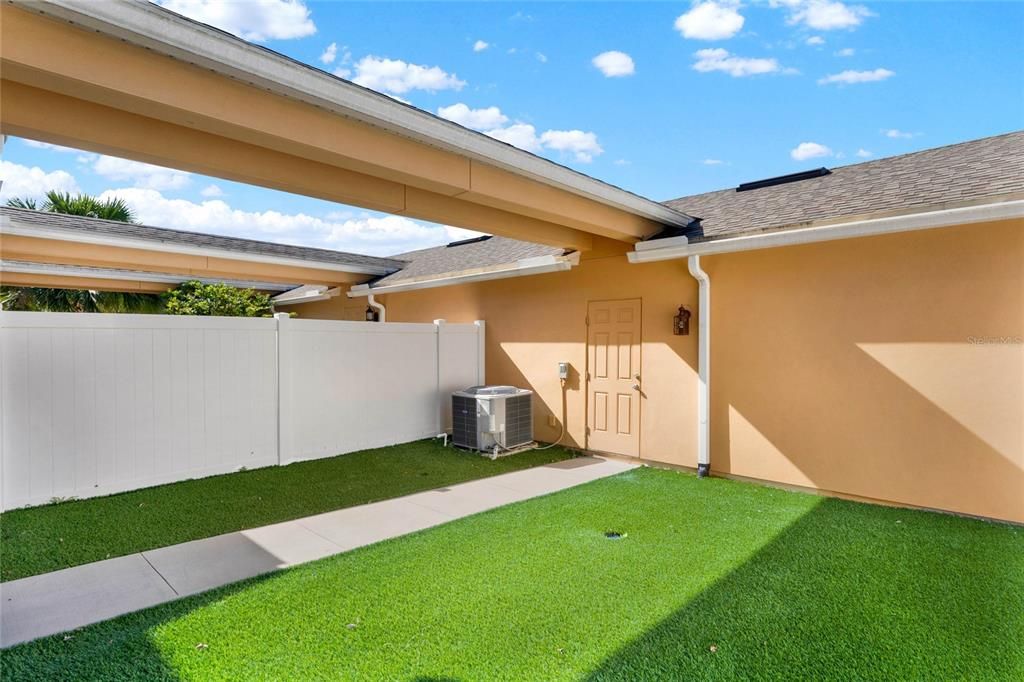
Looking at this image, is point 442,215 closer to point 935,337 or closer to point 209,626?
point 209,626

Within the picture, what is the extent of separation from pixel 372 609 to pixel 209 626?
889 millimetres

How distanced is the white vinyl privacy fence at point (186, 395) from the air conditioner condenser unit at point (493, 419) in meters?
0.92

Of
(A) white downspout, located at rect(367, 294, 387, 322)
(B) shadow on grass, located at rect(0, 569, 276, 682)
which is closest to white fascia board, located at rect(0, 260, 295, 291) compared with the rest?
(A) white downspout, located at rect(367, 294, 387, 322)

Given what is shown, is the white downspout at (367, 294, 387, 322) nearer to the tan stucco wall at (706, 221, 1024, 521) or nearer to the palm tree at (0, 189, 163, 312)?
the palm tree at (0, 189, 163, 312)

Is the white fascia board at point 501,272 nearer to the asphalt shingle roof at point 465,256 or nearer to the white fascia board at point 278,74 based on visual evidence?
the asphalt shingle roof at point 465,256

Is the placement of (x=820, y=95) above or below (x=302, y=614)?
above

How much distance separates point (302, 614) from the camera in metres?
3.08

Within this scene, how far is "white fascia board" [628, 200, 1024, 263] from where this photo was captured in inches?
171

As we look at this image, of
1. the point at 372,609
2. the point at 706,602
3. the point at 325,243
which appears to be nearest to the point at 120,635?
the point at 372,609

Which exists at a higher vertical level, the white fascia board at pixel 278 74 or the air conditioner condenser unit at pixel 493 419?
the white fascia board at pixel 278 74

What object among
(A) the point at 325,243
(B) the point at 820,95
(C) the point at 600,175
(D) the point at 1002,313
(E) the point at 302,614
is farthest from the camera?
(A) the point at 325,243

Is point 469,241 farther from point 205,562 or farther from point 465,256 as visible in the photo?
point 205,562

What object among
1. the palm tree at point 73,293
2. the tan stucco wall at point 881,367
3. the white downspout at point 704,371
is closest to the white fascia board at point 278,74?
the white downspout at point 704,371

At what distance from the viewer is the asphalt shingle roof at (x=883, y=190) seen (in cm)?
473
